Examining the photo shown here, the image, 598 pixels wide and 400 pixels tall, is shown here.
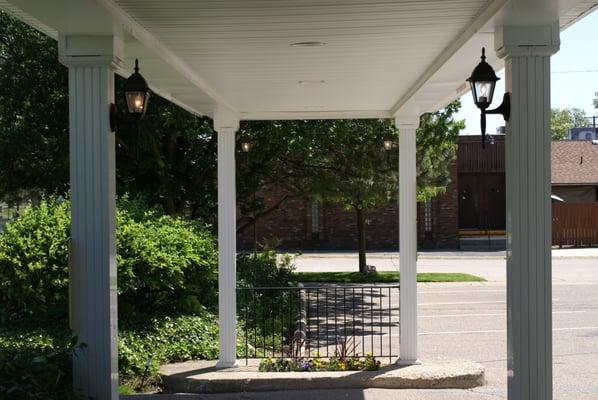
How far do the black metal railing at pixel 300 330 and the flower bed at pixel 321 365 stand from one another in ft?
0.87

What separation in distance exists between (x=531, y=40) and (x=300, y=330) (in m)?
7.38

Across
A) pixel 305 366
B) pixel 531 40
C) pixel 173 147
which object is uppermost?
pixel 173 147

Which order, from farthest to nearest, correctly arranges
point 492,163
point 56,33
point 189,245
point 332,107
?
point 492,163 < point 189,245 < point 332,107 < point 56,33

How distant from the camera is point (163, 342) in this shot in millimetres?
10383

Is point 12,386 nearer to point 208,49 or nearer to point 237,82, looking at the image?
point 208,49

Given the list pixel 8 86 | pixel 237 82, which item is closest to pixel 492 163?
pixel 8 86

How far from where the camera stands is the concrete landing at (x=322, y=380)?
29.3 ft

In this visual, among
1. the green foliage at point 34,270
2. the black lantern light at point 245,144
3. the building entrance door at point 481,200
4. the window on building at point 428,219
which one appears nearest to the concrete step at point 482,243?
the building entrance door at point 481,200

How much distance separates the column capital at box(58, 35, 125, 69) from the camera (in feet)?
18.1

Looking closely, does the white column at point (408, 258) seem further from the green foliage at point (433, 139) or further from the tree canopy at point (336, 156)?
the green foliage at point (433, 139)

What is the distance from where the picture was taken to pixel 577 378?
9859 mm

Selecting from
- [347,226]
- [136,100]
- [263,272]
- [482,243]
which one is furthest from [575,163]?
[136,100]

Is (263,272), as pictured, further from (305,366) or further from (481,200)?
(481,200)

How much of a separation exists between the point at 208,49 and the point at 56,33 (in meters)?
1.24
